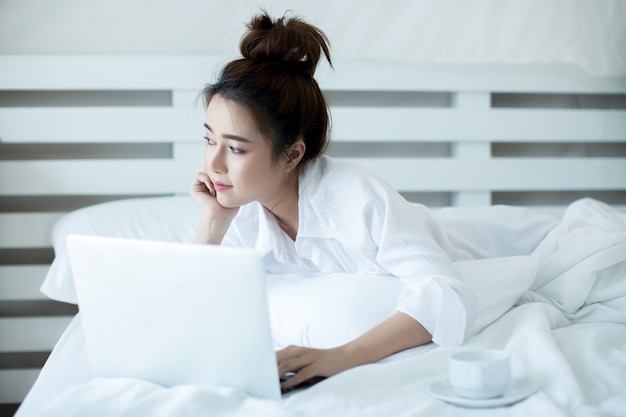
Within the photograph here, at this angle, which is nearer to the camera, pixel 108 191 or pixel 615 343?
pixel 615 343

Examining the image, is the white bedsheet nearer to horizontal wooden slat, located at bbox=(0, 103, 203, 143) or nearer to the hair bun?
the hair bun

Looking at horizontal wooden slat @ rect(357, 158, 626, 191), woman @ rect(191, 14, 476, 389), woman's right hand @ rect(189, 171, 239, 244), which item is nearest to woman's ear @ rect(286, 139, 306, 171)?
woman @ rect(191, 14, 476, 389)

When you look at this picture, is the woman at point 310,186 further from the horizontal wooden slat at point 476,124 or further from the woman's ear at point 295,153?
the horizontal wooden slat at point 476,124

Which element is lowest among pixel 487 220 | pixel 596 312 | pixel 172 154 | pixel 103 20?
pixel 596 312

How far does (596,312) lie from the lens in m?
1.57

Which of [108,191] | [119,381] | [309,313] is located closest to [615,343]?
[309,313]

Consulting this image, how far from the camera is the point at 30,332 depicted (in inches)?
91.6

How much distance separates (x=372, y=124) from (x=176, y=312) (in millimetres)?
1544

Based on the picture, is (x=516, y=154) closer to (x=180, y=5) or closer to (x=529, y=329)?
(x=180, y=5)

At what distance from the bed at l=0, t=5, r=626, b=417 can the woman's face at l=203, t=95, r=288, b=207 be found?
0.22 meters

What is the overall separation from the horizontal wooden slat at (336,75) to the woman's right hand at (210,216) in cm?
63

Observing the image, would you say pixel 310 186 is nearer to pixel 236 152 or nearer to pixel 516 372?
pixel 236 152

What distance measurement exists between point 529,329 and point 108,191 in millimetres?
1447

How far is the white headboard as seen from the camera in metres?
2.32
